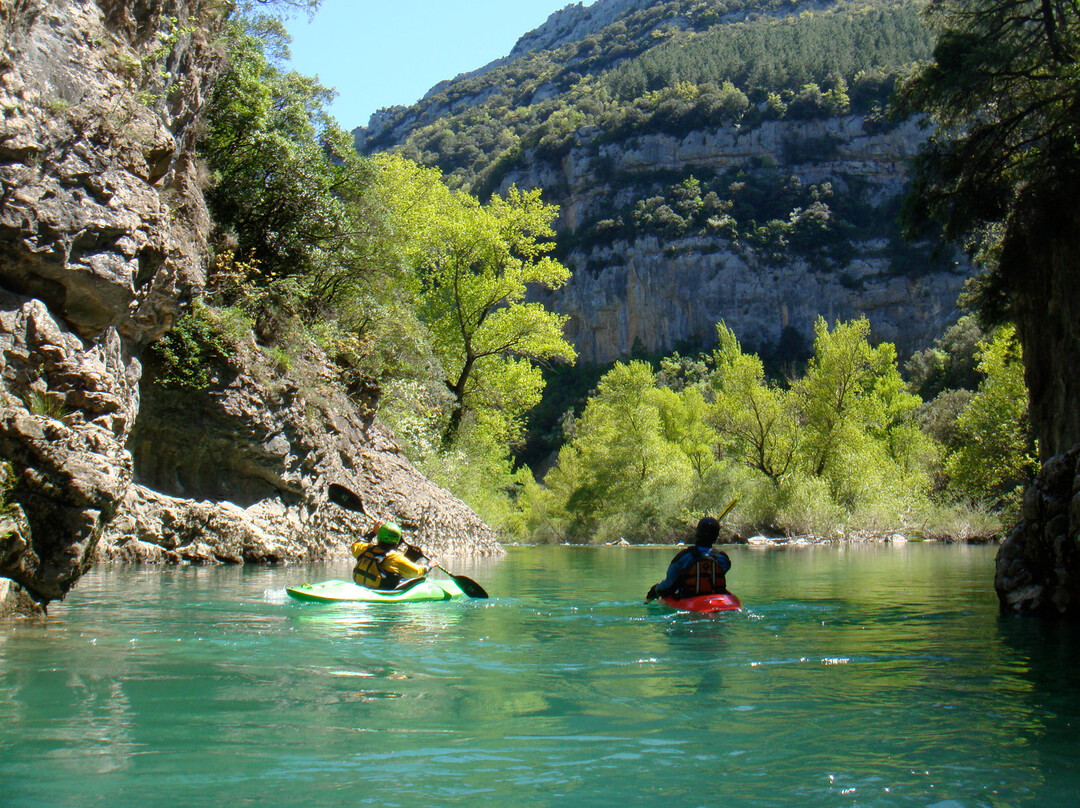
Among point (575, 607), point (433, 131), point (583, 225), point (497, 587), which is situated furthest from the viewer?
point (433, 131)

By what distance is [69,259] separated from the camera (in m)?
Answer: 7.83

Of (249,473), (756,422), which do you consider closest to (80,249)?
(249,473)

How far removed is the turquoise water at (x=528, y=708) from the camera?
3732 mm

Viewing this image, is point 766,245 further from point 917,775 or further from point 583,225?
point 917,775

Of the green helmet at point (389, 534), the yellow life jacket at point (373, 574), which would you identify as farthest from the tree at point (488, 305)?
the yellow life jacket at point (373, 574)

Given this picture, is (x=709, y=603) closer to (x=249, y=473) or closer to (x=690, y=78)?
(x=249, y=473)

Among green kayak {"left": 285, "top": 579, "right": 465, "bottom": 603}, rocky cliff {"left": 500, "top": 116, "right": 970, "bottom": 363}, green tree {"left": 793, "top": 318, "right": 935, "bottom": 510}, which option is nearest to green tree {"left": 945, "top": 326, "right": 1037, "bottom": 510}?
green tree {"left": 793, "top": 318, "right": 935, "bottom": 510}

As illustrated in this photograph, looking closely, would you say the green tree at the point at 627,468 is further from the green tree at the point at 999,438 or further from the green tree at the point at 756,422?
the green tree at the point at 999,438

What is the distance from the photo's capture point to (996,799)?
3.60m

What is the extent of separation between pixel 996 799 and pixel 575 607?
753 centimetres

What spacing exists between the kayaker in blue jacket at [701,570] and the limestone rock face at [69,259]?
6.04 m

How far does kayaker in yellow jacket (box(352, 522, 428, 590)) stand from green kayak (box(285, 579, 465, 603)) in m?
0.17

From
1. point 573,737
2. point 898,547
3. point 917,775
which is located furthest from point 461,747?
point 898,547

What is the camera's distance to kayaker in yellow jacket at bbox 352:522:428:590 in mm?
10867
